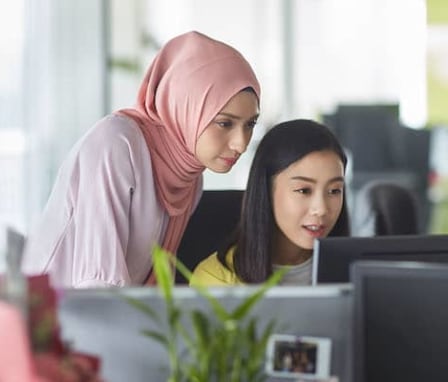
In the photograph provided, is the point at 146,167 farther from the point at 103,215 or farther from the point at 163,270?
the point at 163,270

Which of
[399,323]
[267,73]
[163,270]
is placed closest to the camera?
[163,270]

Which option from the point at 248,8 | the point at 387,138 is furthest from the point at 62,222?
the point at 248,8

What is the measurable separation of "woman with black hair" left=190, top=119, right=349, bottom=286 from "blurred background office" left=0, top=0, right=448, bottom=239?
6.85ft

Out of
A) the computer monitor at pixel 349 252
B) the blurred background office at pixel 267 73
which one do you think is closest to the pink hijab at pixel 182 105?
the computer monitor at pixel 349 252

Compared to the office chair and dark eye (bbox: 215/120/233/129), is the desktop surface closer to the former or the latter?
dark eye (bbox: 215/120/233/129)

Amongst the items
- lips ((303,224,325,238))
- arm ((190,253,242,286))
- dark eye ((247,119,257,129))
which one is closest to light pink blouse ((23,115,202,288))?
arm ((190,253,242,286))

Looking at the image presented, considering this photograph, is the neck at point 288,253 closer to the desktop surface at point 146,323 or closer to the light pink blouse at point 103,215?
the light pink blouse at point 103,215

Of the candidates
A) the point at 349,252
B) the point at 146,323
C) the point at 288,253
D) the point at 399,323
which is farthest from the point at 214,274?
the point at 399,323

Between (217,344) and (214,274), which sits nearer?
(217,344)

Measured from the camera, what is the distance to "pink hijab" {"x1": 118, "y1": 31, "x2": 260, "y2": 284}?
2.47 meters

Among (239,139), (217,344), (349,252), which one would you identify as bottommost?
(217,344)

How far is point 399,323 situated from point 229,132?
36.7 inches

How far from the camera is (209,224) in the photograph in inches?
106

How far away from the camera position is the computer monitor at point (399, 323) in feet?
5.19
